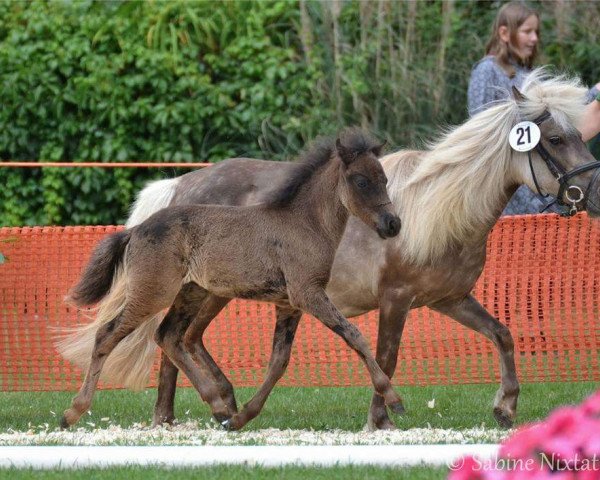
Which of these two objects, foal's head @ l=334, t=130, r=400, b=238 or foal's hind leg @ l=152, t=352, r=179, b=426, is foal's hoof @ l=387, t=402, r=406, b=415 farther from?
foal's hind leg @ l=152, t=352, r=179, b=426

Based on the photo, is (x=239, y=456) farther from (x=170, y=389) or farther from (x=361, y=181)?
(x=170, y=389)

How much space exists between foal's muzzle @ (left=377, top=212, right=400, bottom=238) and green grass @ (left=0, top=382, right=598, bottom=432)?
1245 mm

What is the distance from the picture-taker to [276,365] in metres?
6.45

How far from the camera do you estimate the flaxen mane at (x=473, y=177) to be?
6.31m

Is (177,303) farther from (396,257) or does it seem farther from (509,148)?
(509,148)

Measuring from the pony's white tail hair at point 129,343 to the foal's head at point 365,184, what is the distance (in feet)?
4.76

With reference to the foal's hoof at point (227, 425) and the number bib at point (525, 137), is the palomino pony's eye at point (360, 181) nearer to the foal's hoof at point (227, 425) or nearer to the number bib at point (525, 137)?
the number bib at point (525, 137)

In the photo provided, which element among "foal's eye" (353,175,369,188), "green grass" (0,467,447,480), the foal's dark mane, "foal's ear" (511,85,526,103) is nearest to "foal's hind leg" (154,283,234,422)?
the foal's dark mane

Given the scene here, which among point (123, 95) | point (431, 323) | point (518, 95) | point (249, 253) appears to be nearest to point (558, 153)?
point (518, 95)

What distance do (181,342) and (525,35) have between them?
3.30 metres

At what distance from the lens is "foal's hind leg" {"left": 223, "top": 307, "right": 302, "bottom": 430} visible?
20.9 ft

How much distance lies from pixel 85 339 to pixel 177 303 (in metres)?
0.61

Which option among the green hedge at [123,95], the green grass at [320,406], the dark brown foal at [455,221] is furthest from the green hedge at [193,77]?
the dark brown foal at [455,221]

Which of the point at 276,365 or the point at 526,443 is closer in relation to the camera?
the point at 526,443
